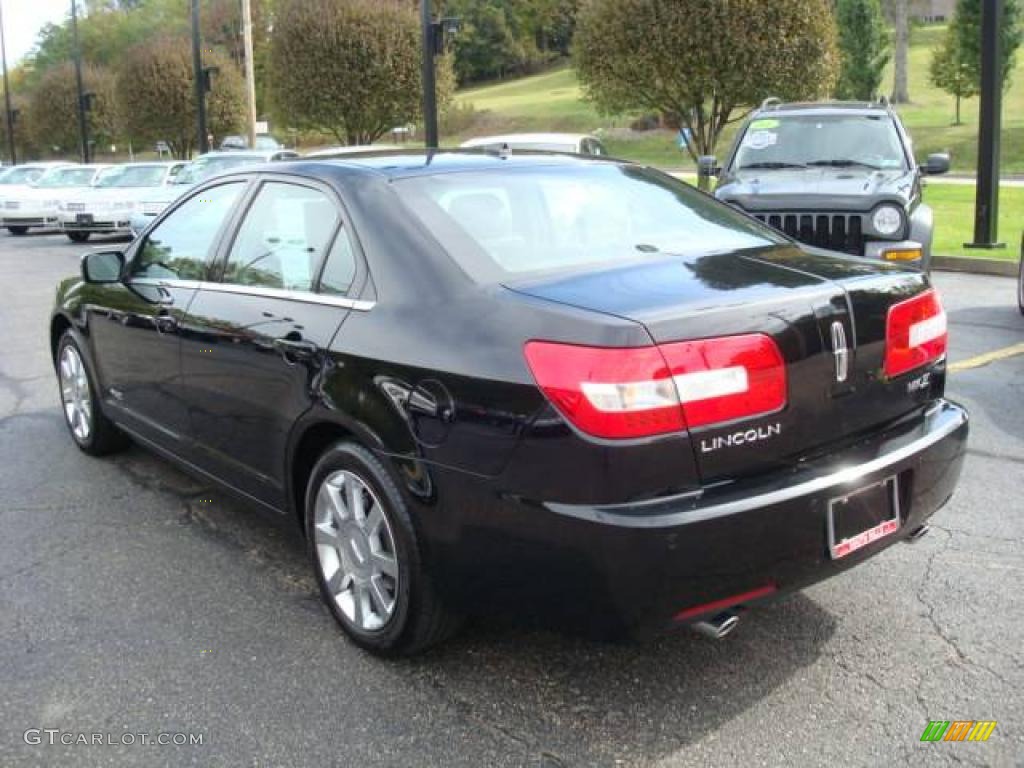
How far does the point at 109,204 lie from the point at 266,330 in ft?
61.5

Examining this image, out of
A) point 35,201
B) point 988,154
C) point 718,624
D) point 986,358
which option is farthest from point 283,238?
point 35,201

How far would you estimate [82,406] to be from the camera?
5.51 metres

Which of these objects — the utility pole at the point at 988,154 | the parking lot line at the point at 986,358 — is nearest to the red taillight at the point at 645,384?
the parking lot line at the point at 986,358

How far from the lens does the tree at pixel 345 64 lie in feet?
100

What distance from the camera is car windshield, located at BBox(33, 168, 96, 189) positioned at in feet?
79.4

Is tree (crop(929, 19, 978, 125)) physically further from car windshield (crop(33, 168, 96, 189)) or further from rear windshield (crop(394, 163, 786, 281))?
rear windshield (crop(394, 163, 786, 281))

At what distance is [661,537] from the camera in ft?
8.32

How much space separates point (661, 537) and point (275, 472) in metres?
1.64

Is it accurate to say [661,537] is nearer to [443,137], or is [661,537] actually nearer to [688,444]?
[688,444]

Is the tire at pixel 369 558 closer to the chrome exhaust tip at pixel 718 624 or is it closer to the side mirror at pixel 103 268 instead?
the chrome exhaust tip at pixel 718 624

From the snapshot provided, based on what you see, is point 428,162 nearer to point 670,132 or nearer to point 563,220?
point 563,220

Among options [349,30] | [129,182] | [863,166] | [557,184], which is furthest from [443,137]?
[557,184]

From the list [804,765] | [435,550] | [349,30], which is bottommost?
[804,765]

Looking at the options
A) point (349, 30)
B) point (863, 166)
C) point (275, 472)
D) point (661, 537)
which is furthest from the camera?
point (349, 30)
